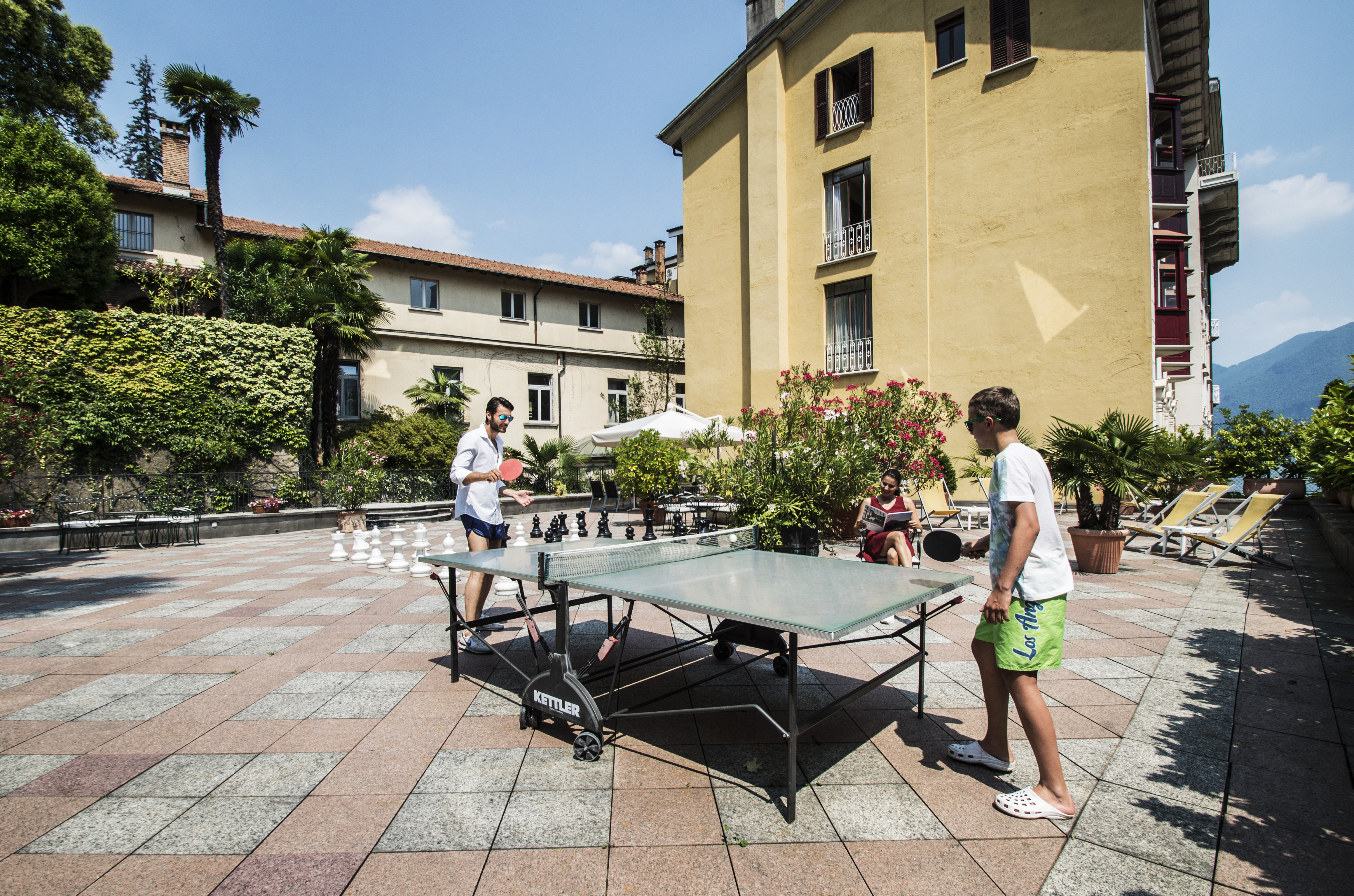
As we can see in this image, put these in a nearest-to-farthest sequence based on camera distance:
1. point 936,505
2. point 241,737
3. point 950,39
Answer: point 241,737 < point 936,505 < point 950,39

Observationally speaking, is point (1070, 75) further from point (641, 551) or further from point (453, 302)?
point (453, 302)

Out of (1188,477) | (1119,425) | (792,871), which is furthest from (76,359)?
(1188,477)

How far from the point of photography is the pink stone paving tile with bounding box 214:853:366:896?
2.45 meters

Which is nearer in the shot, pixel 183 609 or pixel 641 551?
pixel 641 551

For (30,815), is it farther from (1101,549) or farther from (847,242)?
(847,242)

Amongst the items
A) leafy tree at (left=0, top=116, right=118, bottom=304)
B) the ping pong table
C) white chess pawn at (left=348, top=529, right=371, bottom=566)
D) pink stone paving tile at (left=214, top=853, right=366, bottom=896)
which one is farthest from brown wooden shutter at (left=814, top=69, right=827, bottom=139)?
leafy tree at (left=0, top=116, right=118, bottom=304)

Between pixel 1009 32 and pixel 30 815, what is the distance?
19.3 m

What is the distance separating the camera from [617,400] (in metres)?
27.8

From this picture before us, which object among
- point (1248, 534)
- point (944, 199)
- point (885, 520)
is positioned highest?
point (944, 199)

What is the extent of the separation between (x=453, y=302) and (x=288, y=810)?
76.3 feet

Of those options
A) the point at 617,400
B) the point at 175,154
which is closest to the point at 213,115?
the point at 175,154

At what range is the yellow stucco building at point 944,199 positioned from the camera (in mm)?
13273

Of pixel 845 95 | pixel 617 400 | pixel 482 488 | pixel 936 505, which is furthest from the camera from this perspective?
pixel 617 400

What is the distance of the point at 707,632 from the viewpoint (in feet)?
19.3
